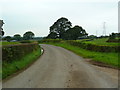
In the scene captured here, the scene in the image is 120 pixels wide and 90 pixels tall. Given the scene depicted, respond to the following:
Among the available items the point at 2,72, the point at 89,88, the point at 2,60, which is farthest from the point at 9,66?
the point at 89,88

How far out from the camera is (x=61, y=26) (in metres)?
105

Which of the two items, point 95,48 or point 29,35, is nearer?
point 95,48

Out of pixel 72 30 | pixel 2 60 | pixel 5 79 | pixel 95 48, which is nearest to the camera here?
pixel 5 79

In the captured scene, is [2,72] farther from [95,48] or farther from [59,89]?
[95,48]

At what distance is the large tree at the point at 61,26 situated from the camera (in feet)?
342

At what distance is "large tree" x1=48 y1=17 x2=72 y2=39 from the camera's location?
342ft

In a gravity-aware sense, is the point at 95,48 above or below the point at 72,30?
below

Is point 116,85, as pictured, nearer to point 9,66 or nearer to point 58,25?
point 9,66

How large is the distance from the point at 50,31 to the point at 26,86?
3912 inches

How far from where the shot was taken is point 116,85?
30.6 feet

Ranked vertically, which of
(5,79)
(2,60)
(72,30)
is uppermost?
(72,30)

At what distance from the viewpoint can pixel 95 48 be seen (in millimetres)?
31547

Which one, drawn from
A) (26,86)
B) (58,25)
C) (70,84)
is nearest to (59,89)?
(70,84)

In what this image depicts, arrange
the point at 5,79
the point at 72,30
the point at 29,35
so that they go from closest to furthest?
the point at 5,79 → the point at 72,30 → the point at 29,35
